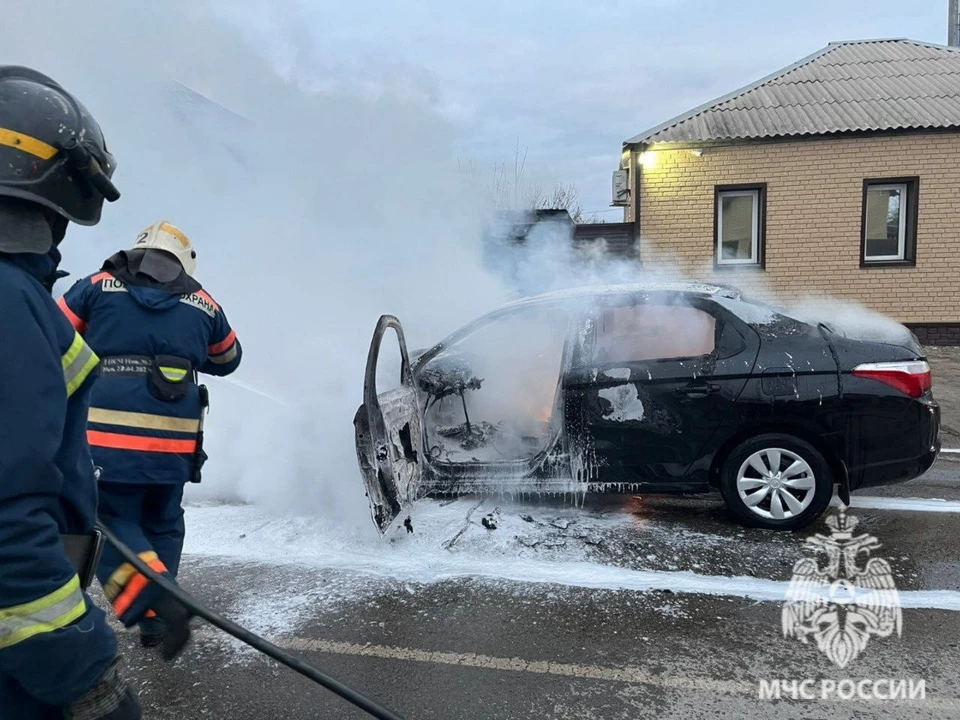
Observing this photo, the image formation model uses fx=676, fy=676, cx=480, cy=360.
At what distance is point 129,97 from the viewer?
6441 millimetres

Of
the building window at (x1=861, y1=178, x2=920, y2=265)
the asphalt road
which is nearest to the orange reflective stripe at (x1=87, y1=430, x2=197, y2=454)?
the asphalt road

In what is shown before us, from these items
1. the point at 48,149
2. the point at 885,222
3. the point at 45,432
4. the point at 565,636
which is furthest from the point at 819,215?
the point at 45,432

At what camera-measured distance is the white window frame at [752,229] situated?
1126cm

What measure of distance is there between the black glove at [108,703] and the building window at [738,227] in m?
11.2

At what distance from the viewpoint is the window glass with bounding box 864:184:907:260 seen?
11008 millimetres

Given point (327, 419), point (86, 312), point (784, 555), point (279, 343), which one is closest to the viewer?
point (86, 312)

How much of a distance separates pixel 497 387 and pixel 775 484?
202 cm

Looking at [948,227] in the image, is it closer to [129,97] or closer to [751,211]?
[751,211]

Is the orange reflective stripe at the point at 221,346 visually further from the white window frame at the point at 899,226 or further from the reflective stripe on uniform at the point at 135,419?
the white window frame at the point at 899,226

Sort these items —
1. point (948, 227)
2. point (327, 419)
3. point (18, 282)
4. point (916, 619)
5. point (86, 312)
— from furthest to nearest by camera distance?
point (948, 227) → point (327, 419) → point (916, 619) → point (86, 312) → point (18, 282)

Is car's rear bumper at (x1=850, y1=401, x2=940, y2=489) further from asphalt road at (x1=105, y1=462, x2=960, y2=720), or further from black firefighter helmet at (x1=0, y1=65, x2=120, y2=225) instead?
black firefighter helmet at (x1=0, y1=65, x2=120, y2=225)

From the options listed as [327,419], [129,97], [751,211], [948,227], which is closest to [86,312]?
[327,419]

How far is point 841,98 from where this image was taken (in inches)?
453

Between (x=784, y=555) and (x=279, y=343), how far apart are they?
412 cm
